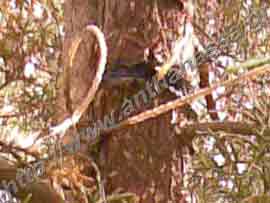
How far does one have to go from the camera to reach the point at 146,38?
86cm

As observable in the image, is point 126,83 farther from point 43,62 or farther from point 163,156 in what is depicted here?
point 43,62

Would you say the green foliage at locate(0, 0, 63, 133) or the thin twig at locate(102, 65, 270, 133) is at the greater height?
the green foliage at locate(0, 0, 63, 133)

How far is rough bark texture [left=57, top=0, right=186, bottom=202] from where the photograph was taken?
0.84 metres

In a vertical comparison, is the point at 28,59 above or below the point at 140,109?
above

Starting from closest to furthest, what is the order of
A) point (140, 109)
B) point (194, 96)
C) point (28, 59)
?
point (194, 96) < point (140, 109) < point (28, 59)

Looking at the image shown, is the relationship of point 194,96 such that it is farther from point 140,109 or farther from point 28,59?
point 28,59

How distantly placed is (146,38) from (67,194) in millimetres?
271

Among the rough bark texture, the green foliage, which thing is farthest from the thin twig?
the green foliage

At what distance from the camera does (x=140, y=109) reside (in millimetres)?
847

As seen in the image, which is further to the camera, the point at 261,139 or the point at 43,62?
the point at 43,62

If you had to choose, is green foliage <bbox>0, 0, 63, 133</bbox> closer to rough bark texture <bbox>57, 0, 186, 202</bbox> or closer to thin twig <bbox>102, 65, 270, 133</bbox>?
rough bark texture <bbox>57, 0, 186, 202</bbox>

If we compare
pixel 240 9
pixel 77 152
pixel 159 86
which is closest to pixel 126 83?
pixel 159 86

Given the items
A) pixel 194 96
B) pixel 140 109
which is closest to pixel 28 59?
pixel 140 109

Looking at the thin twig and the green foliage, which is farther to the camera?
the green foliage
